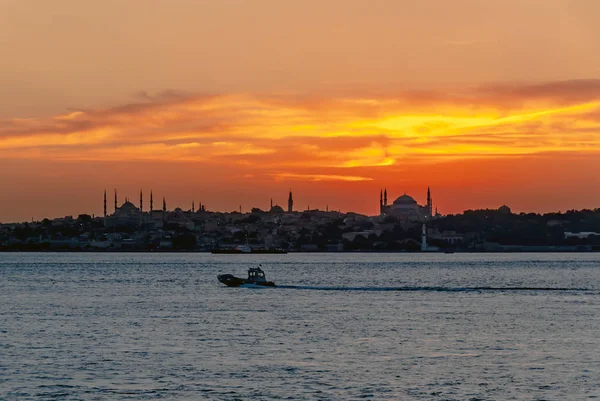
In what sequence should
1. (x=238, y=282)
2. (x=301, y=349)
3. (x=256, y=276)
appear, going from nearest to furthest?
(x=301, y=349) < (x=256, y=276) < (x=238, y=282)

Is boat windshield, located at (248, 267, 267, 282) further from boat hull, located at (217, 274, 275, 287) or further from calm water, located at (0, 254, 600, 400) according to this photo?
calm water, located at (0, 254, 600, 400)

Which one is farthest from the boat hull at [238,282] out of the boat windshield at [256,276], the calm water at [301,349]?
the calm water at [301,349]

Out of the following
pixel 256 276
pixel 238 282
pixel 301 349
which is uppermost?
pixel 256 276

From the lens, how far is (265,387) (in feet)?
113

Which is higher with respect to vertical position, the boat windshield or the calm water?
the boat windshield

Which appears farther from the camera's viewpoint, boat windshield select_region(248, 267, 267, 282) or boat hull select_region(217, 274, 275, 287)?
boat windshield select_region(248, 267, 267, 282)

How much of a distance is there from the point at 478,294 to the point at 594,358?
47715 mm

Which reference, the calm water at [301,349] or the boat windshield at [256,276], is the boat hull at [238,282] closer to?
the boat windshield at [256,276]

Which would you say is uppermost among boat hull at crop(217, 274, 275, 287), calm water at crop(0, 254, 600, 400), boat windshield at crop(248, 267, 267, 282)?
boat windshield at crop(248, 267, 267, 282)

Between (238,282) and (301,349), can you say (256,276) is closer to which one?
(238,282)

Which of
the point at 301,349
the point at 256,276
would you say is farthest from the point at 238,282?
the point at 301,349

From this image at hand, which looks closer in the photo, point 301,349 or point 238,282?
point 301,349

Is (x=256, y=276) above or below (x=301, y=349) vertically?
above

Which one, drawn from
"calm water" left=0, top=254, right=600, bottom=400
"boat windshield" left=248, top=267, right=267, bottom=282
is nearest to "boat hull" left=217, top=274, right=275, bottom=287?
"boat windshield" left=248, top=267, right=267, bottom=282
